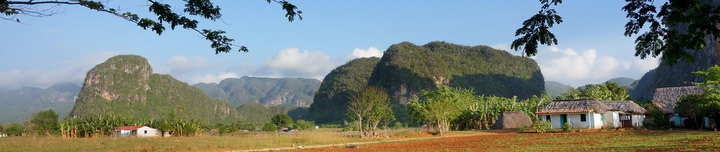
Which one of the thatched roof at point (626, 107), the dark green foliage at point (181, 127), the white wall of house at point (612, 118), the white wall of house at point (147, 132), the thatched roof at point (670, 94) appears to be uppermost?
the thatched roof at point (670, 94)

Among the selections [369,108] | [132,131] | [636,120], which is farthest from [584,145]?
[132,131]

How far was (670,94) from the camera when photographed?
169 feet

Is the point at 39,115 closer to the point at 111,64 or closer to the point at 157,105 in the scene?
the point at 157,105

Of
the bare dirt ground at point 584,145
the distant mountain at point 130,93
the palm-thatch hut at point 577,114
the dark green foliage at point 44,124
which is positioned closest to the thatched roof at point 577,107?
the palm-thatch hut at point 577,114

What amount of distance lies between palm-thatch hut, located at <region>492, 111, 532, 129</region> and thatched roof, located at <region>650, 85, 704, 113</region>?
43.5 feet

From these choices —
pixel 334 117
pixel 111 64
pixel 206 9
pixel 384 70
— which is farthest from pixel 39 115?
pixel 111 64

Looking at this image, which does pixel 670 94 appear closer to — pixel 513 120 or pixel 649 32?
pixel 513 120

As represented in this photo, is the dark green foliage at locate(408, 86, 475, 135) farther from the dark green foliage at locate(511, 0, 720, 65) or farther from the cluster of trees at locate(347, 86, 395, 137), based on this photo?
the dark green foliage at locate(511, 0, 720, 65)

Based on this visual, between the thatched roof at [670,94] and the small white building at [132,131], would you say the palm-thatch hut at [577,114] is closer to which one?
the thatched roof at [670,94]

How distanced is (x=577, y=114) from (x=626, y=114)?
667cm

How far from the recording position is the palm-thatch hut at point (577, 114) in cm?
3934

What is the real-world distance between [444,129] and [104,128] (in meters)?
43.9

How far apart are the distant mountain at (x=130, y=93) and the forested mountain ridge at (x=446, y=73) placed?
71076 mm

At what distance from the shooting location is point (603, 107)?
4088 cm
